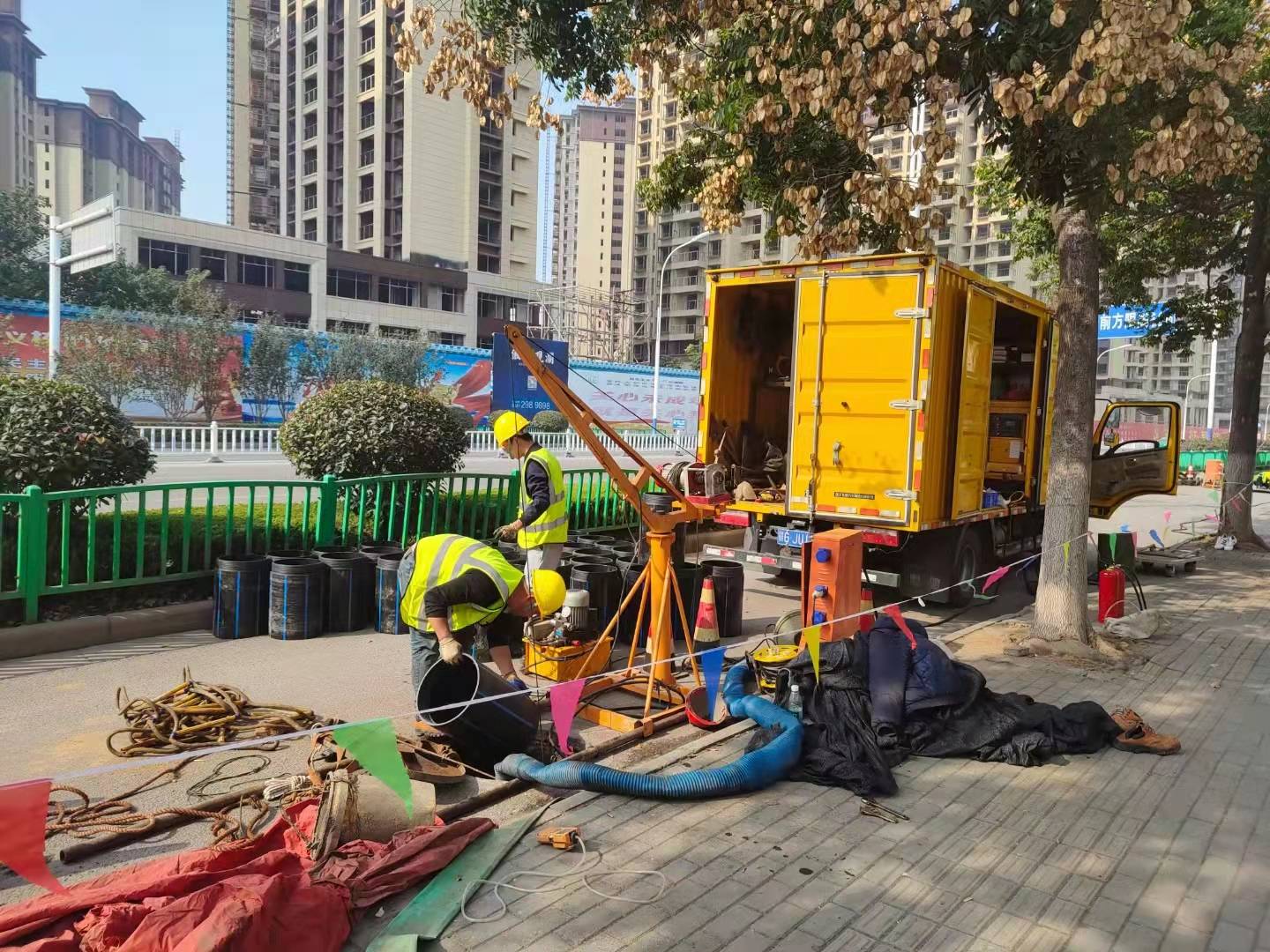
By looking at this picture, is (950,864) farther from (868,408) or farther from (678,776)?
(868,408)

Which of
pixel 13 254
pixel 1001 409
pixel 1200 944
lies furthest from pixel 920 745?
pixel 13 254

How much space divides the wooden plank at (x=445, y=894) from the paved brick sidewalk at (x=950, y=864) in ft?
0.21

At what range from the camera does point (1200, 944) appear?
314 centimetres

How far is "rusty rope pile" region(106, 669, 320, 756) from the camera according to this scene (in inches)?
180

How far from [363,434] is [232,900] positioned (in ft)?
22.3

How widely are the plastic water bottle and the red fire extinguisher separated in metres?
4.59

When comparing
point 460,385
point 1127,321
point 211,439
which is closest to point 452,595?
point 1127,321

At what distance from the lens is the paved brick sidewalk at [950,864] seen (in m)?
3.10

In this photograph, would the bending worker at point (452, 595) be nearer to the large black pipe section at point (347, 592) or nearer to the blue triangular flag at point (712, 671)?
the blue triangular flag at point (712, 671)

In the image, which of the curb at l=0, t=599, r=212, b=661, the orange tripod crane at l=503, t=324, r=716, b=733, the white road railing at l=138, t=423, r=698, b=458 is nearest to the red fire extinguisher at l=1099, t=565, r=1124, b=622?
the orange tripod crane at l=503, t=324, r=716, b=733

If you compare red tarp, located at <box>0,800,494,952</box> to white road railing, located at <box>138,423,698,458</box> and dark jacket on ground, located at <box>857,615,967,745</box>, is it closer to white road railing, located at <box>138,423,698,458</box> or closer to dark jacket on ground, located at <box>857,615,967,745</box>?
dark jacket on ground, located at <box>857,615,967,745</box>

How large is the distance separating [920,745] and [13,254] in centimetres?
4723

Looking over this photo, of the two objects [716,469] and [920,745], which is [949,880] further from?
[716,469]

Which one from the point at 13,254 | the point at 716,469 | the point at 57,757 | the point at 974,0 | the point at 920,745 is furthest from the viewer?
the point at 13,254
